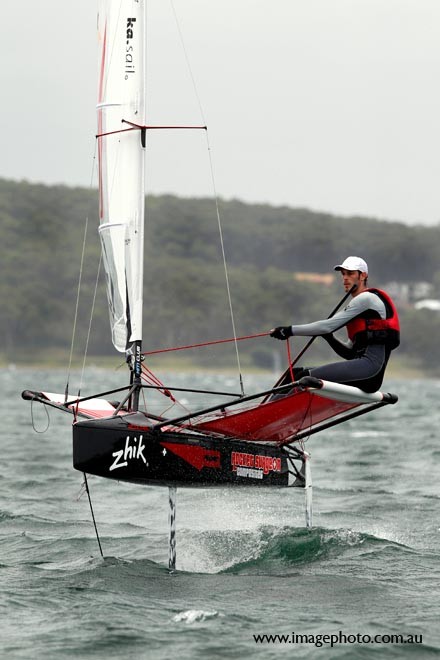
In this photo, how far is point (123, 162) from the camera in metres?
9.06

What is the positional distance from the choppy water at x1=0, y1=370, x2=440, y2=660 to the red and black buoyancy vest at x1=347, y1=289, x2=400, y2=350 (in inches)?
64.5

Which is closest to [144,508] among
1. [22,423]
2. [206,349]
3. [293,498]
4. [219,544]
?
[293,498]

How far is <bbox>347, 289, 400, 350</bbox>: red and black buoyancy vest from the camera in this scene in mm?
8016

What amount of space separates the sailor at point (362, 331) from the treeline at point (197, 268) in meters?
81.3

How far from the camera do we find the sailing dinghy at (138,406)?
7984 millimetres

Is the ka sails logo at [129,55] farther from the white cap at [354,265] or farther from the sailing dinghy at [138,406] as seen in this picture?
the white cap at [354,265]

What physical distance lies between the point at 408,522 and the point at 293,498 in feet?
6.02

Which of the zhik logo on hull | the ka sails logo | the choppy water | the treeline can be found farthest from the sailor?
the treeline

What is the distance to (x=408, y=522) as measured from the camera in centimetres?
1067

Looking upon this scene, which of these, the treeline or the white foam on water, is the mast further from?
the treeline

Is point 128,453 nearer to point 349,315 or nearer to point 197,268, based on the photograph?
point 349,315

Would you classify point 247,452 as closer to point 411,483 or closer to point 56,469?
point 411,483

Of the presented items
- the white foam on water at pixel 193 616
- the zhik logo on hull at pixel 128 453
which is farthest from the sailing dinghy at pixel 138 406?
the white foam on water at pixel 193 616

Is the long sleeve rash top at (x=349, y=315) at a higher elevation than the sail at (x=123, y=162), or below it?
below
